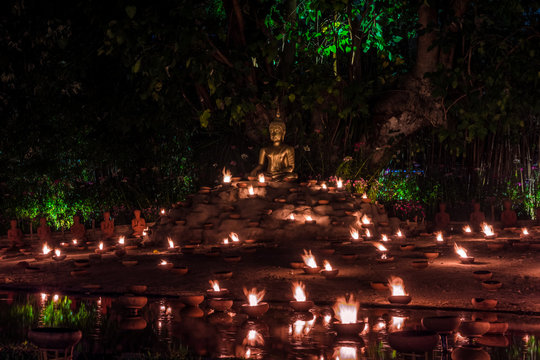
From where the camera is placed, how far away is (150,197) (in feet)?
51.9

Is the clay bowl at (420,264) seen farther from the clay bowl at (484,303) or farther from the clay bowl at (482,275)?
the clay bowl at (484,303)

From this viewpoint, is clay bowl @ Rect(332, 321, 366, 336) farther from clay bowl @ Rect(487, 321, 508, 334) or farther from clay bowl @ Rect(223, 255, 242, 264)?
clay bowl @ Rect(223, 255, 242, 264)

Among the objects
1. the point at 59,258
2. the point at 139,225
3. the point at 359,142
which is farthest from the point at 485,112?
the point at 59,258

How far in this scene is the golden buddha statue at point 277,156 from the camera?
13023mm

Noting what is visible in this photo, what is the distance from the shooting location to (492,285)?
6.73 meters

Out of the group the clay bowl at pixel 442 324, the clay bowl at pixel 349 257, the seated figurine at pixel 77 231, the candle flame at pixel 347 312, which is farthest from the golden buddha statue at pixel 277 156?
the clay bowl at pixel 442 324

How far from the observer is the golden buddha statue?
42.7ft

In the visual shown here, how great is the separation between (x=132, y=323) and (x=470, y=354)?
2867 mm

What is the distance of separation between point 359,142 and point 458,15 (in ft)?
11.0

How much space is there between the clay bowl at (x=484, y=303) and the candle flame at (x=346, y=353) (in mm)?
1741

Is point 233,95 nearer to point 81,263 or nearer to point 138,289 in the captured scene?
point 81,263

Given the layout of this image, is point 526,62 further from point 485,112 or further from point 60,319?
point 60,319

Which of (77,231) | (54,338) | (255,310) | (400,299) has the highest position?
(77,231)

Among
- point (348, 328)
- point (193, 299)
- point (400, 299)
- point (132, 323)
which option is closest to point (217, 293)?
point (193, 299)
